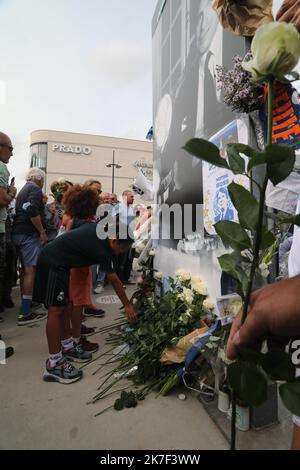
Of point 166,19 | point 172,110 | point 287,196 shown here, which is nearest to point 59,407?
point 287,196

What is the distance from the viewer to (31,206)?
10.7 ft

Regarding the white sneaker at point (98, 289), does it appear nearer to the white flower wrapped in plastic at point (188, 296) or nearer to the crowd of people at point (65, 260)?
the crowd of people at point (65, 260)

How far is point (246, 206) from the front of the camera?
0.52 metres

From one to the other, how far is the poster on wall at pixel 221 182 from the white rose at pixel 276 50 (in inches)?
44.3

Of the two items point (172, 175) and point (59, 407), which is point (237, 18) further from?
point (59, 407)

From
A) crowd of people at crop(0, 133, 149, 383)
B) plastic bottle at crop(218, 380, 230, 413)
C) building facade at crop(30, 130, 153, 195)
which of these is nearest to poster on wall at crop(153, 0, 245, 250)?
crowd of people at crop(0, 133, 149, 383)

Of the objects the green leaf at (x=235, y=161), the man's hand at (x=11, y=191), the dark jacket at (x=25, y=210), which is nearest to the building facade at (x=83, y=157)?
the man's hand at (x=11, y=191)

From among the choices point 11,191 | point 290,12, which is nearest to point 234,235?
point 290,12

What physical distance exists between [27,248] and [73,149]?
→ 29.2m

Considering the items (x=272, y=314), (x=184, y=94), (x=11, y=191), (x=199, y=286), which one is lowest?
(x=199, y=286)

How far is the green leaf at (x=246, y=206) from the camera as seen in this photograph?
20.0 inches

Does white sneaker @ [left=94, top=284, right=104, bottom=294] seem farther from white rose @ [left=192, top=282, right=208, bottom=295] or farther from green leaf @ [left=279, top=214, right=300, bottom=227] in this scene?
green leaf @ [left=279, top=214, right=300, bottom=227]

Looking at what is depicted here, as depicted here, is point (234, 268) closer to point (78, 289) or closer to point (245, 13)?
point (245, 13)

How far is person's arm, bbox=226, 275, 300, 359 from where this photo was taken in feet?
1.60
